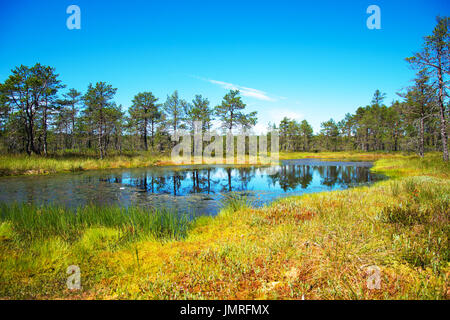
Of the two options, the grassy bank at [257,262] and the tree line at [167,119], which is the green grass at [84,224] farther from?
the tree line at [167,119]

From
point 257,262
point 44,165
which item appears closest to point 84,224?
point 257,262

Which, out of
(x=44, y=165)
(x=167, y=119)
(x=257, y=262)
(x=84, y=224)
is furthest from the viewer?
(x=167, y=119)

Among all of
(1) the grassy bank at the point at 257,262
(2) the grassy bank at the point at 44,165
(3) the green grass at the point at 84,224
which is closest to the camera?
(1) the grassy bank at the point at 257,262

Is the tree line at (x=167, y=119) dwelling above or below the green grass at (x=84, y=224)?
above

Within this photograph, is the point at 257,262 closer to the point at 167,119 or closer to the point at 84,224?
the point at 84,224

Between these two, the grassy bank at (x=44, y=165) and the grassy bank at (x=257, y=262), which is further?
the grassy bank at (x=44, y=165)

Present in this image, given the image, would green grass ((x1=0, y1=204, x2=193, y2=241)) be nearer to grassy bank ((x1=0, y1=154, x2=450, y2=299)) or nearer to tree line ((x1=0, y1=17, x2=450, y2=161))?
grassy bank ((x1=0, y1=154, x2=450, y2=299))

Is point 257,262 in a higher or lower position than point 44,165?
lower

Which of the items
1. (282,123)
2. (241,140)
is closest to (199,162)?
(241,140)

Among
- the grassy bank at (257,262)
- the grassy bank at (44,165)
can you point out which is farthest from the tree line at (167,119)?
the grassy bank at (257,262)

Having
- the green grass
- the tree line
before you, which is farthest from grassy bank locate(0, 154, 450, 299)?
the tree line

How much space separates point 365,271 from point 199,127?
→ 44940mm
